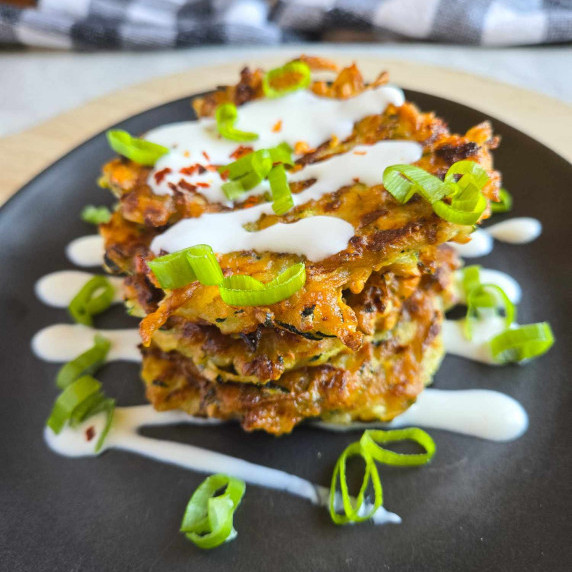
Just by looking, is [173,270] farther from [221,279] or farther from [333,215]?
[333,215]

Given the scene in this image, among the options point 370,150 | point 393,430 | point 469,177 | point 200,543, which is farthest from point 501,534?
point 370,150

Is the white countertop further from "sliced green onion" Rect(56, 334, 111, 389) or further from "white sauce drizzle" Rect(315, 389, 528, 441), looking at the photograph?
"white sauce drizzle" Rect(315, 389, 528, 441)

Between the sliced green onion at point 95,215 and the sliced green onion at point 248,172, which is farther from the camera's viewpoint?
the sliced green onion at point 95,215

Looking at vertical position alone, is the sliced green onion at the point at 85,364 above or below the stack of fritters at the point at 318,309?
below

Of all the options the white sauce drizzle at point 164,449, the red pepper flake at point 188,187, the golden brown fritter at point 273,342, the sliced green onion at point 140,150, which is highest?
the sliced green onion at point 140,150

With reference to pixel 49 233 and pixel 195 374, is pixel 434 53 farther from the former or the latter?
pixel 195 374

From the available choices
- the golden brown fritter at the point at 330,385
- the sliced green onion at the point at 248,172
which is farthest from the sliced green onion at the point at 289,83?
the golden brown fritter at the point at 330,385

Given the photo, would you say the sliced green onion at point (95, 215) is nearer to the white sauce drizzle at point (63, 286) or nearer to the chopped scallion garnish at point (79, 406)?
the white sauce drizzle at point (63, 286)
